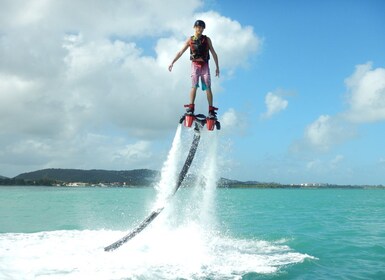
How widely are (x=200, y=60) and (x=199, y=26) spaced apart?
3.81 feet

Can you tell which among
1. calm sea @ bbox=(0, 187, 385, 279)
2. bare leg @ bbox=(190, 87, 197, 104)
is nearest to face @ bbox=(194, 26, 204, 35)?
bare leg @ bbox=(190, 87, 197, 104)

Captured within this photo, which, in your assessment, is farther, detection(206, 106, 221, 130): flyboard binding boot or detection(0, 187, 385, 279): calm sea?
detection(0, 187, 385, 279): calm sea

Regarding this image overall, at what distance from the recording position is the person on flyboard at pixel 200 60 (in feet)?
44.8

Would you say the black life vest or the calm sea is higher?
the black life vest

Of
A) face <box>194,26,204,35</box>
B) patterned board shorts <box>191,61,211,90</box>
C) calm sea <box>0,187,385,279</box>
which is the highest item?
face <box>194,26,204,35</box>

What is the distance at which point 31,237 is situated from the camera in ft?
74.3

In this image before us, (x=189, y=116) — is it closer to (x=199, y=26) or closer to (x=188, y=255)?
(x=199, y=26)

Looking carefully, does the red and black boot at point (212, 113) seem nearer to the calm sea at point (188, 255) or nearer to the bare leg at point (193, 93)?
the bare leg at point (193, 93)

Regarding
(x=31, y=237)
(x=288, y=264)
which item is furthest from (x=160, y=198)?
(x=31, y=237)

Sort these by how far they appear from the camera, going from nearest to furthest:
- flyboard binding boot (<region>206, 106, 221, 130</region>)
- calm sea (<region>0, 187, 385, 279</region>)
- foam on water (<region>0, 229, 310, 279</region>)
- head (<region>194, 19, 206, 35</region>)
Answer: head (<region>194, 19, 206, 35</region>), flyboard binding boot (<region>206, 106, 221, 130</region>), foam on water (<region>0, 229, 310, 279</region>), calm sea (<region>0, 187, 385, 279</region>)

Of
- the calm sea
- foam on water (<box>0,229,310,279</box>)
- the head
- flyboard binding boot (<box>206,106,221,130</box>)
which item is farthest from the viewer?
the calm sea

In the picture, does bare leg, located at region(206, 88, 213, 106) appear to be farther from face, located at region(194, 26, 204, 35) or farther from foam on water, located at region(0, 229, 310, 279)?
foam on water, located at region(0, 229, 310, 279)

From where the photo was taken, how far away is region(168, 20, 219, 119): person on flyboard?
1366 cm

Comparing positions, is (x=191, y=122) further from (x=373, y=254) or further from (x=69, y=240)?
(x=373, y=254)
